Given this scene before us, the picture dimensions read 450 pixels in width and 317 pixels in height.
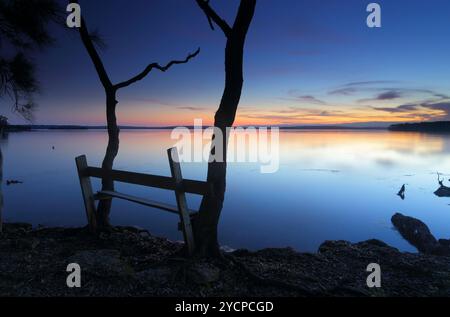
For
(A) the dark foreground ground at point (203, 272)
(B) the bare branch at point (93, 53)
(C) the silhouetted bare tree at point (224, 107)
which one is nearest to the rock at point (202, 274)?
(A) the dark foreground ground at point (203, 272)

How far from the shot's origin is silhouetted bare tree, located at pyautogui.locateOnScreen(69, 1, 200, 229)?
7.51 m

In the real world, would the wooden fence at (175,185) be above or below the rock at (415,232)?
above

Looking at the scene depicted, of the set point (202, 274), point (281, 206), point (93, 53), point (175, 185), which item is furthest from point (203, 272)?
point (281, 206)

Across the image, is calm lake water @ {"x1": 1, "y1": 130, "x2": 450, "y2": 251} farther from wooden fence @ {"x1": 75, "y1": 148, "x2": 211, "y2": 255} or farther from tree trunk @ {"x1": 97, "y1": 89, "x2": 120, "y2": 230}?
wooden fence @ {"x1": 75, "y1": 148, "x2": 211, "y2": 255}

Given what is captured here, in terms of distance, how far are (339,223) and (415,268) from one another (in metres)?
16.4

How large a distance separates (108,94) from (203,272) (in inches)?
204

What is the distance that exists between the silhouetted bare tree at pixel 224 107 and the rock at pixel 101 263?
1377 mm


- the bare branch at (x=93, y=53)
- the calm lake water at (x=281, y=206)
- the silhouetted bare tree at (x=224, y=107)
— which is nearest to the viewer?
the silhouetted bare tree at (x=224, y=107)

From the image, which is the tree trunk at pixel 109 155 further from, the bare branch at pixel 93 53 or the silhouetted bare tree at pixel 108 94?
the bare branch at pixel 93 53

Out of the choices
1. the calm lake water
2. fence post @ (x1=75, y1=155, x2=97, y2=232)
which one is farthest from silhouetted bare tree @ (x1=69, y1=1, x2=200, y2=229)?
the calm lake water

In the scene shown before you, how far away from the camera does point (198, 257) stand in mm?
5551

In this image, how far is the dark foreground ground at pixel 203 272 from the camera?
15.4ft
